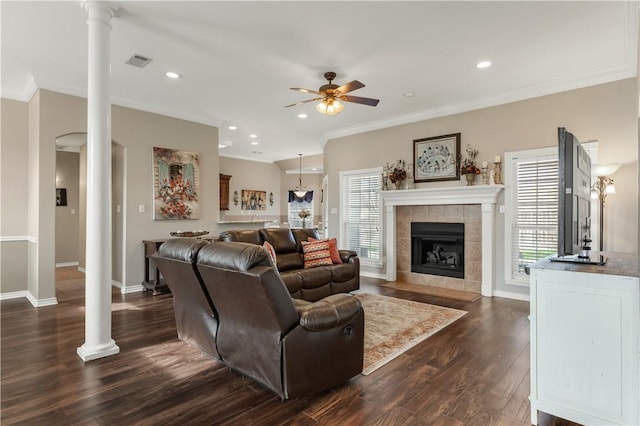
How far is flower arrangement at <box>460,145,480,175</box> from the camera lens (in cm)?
509

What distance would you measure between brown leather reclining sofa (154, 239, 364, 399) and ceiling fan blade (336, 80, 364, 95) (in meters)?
2.24

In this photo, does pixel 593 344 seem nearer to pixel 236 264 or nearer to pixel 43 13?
pixel 236 264

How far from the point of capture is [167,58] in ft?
12.3

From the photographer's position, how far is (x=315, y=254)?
485cm

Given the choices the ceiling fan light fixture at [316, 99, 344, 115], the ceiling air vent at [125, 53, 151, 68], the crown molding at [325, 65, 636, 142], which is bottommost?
the ceiling fan light fixture at [316, 99, 344, 115]

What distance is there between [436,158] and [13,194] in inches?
254

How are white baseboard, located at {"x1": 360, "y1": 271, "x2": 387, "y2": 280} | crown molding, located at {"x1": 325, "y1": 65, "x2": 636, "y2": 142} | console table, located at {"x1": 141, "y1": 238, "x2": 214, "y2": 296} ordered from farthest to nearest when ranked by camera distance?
white baseboard, located at {"x1": 360, "y1": 271, "x2": 387, "y2": 280} < console table, located at {"x1": 141, "y1": 238, "x2": 214, "y2": 296} < crown molding, located at {"x1": 325, "y1": 65, "x2": 636, "y2": 142}

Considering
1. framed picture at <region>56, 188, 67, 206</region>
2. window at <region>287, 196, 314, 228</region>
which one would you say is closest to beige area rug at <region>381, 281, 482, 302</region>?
window at <region>287, 196, 314, 228</region>

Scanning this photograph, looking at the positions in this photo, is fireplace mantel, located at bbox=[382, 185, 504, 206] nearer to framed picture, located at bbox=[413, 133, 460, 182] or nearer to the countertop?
framed picture, located at bbox=[413, 133, 460, 182]

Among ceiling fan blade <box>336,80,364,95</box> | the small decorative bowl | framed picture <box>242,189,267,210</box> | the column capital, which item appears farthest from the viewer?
framed picture <box>242,189,267,210</box>

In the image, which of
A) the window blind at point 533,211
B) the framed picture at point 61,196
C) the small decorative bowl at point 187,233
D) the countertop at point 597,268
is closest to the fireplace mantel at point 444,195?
the window blind at point 533,211

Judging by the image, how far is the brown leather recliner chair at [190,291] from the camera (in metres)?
2.49

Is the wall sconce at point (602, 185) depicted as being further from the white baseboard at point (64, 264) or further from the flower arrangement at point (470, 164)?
the white baseboard at point (64, 264)

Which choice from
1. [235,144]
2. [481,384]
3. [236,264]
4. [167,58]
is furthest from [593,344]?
[235,144]
